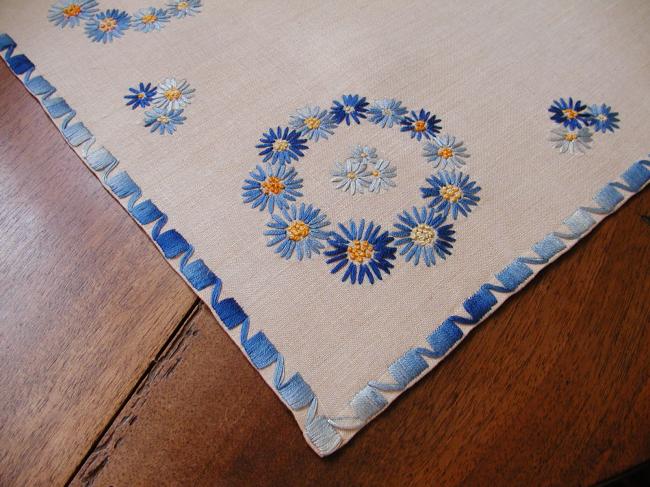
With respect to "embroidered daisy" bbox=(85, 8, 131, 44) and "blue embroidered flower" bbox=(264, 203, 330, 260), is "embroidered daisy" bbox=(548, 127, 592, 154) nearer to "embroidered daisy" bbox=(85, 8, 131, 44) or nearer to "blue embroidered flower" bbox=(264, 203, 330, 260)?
"blue embroidered flower" bbox=(264, 203, 330, 260)

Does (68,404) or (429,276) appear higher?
(68,404)

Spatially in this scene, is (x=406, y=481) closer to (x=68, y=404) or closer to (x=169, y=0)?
(x=68, y=404)

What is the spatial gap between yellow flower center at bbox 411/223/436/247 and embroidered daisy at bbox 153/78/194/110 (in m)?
0.41

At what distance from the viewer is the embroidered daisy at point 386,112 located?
2.36 ft

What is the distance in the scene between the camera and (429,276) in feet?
1.94

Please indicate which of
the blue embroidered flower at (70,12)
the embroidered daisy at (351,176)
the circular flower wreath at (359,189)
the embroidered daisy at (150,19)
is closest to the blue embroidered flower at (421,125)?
the circular flower wreath at (359,189)

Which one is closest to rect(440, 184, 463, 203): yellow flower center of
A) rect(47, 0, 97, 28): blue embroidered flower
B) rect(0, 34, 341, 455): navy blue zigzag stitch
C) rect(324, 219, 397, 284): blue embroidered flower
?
rect(324, 219, 397, 284): blue embroidered flower

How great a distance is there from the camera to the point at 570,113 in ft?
2.42

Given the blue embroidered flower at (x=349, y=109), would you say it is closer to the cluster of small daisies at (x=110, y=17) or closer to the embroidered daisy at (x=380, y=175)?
the embroidered daisy at (x=380, y=175)

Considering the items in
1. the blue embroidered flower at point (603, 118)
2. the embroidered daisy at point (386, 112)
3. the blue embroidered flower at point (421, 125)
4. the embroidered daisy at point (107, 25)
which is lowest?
the blue embroidered flower at point (603, 118)

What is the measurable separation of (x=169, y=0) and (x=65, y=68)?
227 mm

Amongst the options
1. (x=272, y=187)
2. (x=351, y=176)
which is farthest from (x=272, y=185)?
(x=351, y=176)

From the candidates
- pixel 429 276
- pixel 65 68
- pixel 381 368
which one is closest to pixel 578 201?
pixel 429 276

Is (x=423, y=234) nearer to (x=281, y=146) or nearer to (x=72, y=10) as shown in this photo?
(x=281, y=146)
